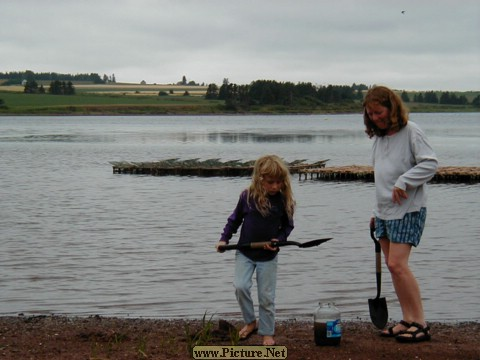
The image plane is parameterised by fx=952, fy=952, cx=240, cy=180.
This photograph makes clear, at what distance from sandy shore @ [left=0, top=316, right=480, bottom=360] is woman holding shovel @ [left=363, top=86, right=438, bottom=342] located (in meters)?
0.37

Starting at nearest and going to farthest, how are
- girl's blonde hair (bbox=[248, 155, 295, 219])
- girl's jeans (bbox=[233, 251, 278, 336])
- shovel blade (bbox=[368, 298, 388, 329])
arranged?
girl's blonde hair (bbox=[248, 155, 295, 219]) < girl's jeans (bbox=[233, 251, 278, 336]) < shovel blade (bbox=[368, 298, 388, 329])

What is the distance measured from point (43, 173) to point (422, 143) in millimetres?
43717

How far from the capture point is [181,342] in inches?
338

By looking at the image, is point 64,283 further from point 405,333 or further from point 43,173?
point 43,173

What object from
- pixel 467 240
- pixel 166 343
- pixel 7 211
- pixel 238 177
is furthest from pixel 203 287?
pixel 238 177

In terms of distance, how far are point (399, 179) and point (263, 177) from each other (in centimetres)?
115

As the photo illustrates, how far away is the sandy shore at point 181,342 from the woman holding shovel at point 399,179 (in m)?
0.37

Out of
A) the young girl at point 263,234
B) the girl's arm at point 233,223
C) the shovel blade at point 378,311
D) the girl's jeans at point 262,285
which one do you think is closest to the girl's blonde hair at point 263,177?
the young girl at point 263,234

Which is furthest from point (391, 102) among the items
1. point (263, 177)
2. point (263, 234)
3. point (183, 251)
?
point (183, 251)

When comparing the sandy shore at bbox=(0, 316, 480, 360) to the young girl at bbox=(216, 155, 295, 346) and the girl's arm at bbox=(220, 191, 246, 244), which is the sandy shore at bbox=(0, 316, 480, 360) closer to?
the young girl at bbox=(216, 155, 295, 346)

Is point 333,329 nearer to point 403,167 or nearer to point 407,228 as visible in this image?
point 407,228

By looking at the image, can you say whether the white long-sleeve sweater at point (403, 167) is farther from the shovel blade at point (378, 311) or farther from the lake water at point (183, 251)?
the lake water at point (183, 251)

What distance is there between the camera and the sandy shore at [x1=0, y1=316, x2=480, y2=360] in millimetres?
7934

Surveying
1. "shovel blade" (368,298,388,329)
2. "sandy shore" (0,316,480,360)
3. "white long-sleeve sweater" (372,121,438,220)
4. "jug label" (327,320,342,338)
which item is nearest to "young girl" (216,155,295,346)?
"sandy shore" (0,316,480,360)
